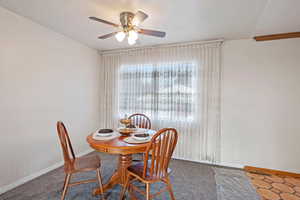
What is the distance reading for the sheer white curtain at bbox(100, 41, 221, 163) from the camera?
292 centimetres

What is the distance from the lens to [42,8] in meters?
2.01

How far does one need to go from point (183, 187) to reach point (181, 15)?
2472 millimetres

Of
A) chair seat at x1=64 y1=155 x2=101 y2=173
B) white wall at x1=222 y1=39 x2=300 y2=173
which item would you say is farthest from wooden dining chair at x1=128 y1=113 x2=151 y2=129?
white wall at x1=222 y1=39 x2=300 y2=173

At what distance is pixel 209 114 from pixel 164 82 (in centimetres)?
113

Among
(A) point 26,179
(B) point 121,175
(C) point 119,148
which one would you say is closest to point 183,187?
(B) point 121,175

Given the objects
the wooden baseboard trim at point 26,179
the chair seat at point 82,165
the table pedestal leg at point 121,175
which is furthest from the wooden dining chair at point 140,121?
the wooden baseboard trim at point 26,179

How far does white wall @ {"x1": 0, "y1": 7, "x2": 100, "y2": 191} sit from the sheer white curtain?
2.71 feet

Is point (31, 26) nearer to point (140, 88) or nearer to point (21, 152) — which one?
point (21, 152)

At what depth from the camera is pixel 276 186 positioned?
7.31ft

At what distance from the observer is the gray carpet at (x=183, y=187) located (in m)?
1.92

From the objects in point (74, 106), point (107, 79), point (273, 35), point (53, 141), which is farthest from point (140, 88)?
point (273, 35)

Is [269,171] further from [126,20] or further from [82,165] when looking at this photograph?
[126,20]

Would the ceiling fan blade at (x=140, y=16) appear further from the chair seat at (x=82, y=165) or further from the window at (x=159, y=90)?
the chair seat at (x=82, y=165)

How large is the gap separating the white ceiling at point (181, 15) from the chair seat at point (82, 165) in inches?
78.9
